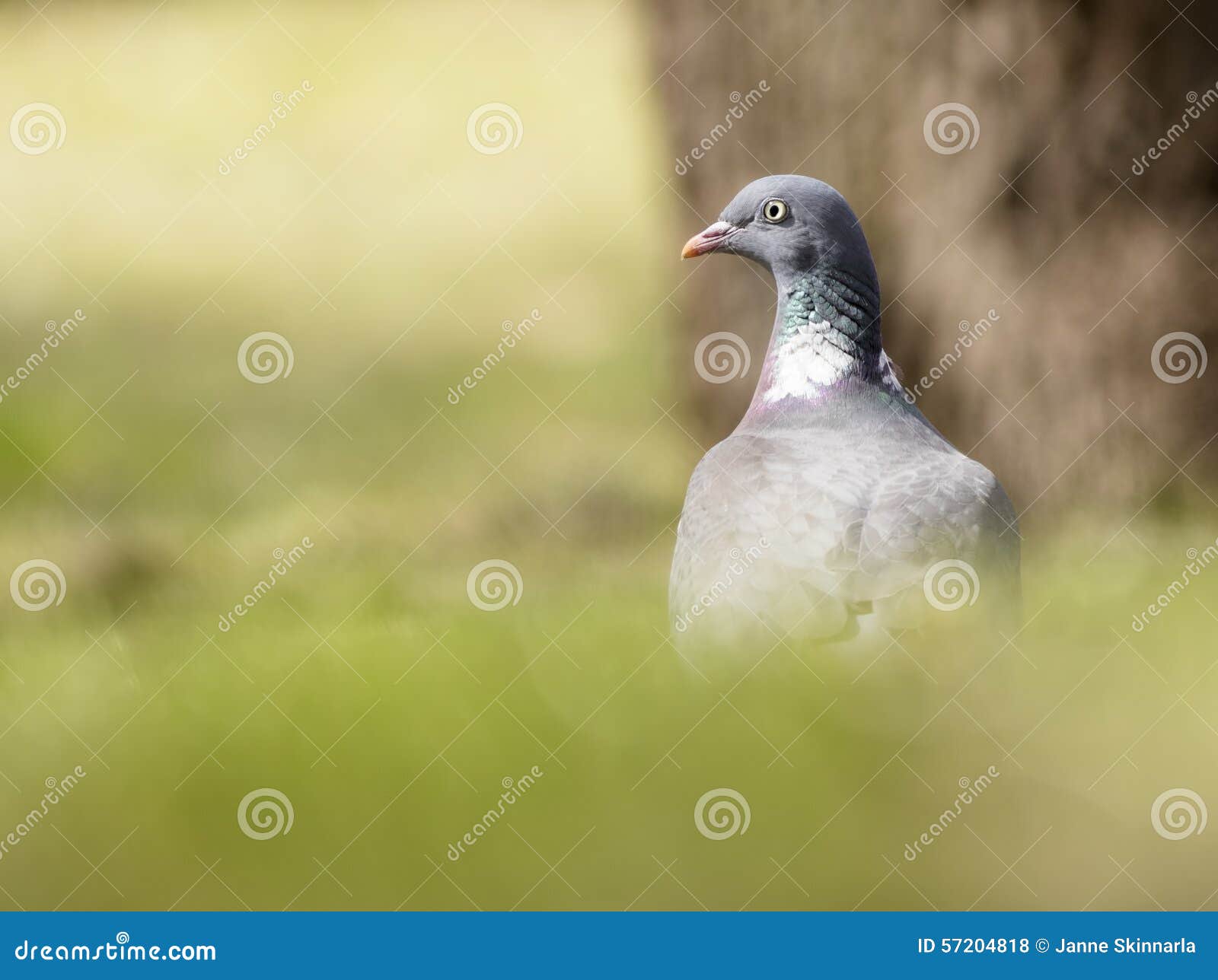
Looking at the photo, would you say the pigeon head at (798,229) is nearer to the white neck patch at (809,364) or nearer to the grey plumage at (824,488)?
the grey plumage at (824,488)

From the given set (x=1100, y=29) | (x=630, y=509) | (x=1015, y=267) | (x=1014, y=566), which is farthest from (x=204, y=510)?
(x=1100, y=29)

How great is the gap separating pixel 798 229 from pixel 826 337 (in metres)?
0.27

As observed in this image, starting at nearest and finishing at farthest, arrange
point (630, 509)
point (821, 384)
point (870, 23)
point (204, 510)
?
point (821, 384), point (204, 510), point (870, 23), point (630, 509)

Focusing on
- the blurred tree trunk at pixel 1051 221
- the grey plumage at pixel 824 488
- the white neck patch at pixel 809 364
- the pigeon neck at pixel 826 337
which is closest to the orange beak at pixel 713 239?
the grey plumage at pixel 824 488

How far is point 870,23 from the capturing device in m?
4.62

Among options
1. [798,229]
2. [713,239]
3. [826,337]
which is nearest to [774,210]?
[798,229]

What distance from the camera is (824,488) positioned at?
2932mm

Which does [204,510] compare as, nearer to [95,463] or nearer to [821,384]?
[95,463]

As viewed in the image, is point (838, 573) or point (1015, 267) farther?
point (1015, 267)

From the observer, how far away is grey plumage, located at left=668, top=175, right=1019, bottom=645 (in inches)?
111

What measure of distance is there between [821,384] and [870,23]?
195 centimetres

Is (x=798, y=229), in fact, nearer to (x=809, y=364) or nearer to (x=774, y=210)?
(x=774, y=210)

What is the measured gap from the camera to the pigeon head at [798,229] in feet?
10.7

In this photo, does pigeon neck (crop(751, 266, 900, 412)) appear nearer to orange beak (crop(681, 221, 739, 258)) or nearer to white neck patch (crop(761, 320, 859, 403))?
white neck patch (crop(761, 320, 859, 403))
